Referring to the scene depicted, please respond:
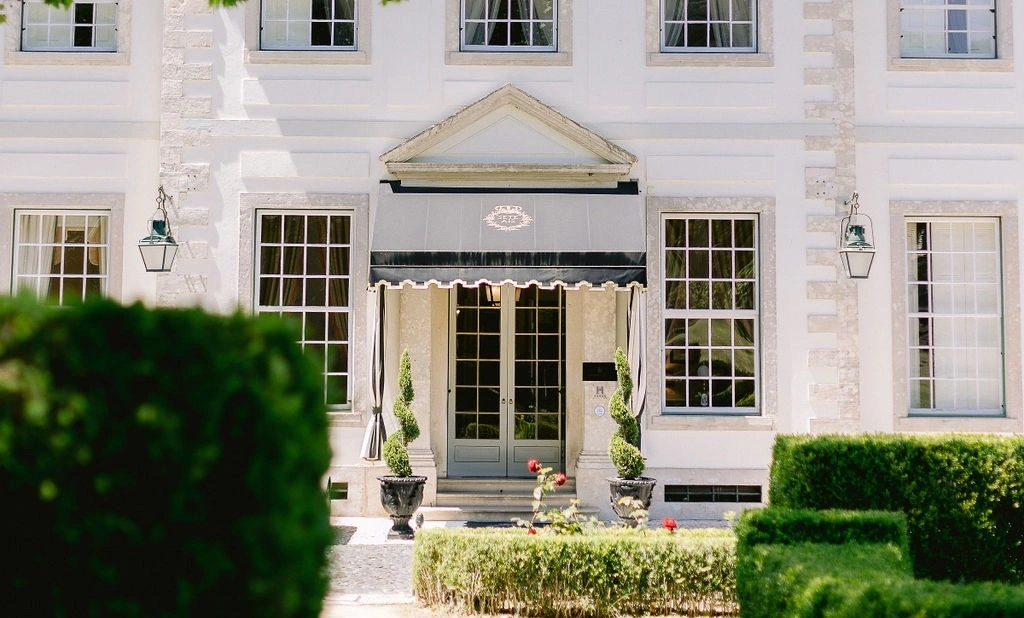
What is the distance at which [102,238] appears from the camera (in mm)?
11359

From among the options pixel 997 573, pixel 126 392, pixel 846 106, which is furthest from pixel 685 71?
pixel 126 392

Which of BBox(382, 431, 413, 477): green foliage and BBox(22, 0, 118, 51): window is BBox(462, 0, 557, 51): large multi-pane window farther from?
BBox(382, 431, 413, 477): green foliage

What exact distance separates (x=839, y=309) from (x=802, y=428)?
Answer: 4.79 ft

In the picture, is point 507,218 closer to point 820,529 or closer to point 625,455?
point 625,455

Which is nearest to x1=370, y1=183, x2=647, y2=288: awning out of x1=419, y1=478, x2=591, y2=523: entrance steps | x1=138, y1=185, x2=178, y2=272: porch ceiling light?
x1=138, y1=185, x2=178, y2=272: porch ceiling light

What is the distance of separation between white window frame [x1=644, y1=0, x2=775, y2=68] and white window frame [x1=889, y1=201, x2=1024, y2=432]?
2.41 meters

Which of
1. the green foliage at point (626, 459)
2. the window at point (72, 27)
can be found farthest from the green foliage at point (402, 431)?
the window at point (72, 27)

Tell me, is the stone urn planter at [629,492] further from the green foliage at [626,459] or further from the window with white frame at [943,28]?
the window with white frame at [943,28]

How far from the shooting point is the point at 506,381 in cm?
1157

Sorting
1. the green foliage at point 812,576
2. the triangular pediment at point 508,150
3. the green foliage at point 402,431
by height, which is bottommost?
the green foliage at point 812,576

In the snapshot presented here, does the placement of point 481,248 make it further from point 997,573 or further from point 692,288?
point 997,573

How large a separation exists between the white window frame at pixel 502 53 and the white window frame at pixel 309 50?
0.94m

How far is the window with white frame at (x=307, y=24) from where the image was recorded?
37.0 ft

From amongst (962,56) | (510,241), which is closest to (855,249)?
(962,56)
